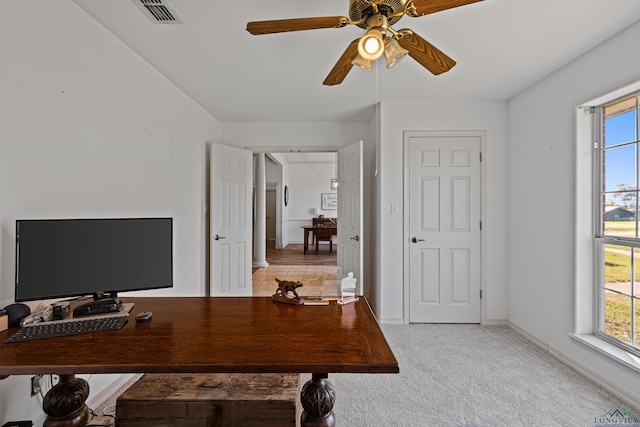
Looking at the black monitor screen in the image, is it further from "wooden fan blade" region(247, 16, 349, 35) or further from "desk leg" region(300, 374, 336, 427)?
"wooden fan blade" region(247, 16, 349, 35)

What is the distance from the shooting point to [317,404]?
114 cm

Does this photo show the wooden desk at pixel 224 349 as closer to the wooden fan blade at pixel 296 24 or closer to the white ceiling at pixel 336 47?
the wooden fan blade at pixel 296 24

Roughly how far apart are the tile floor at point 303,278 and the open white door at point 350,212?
2.05 ft

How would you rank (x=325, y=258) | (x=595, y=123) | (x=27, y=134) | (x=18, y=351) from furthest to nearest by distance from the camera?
(x=325, y=258) → (x=595, y=123) → (x=27, y=134) → (x=18, y=351)

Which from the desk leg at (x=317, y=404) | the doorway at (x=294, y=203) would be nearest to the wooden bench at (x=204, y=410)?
the desk leg at (x=317, y=404)

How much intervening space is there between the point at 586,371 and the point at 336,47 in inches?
119

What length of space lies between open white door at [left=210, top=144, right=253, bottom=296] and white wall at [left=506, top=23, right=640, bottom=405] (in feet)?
10.3

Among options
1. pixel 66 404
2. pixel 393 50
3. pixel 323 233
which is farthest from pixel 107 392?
pixel 323 233

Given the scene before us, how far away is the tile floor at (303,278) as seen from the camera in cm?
443

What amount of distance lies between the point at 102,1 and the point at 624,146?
3468mm

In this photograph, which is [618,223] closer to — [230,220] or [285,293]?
[285,293]

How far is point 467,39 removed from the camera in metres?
2.04

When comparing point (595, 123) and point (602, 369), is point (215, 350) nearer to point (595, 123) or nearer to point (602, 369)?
point (602, 369)

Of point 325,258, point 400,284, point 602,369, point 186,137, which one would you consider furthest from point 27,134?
point 325,258
